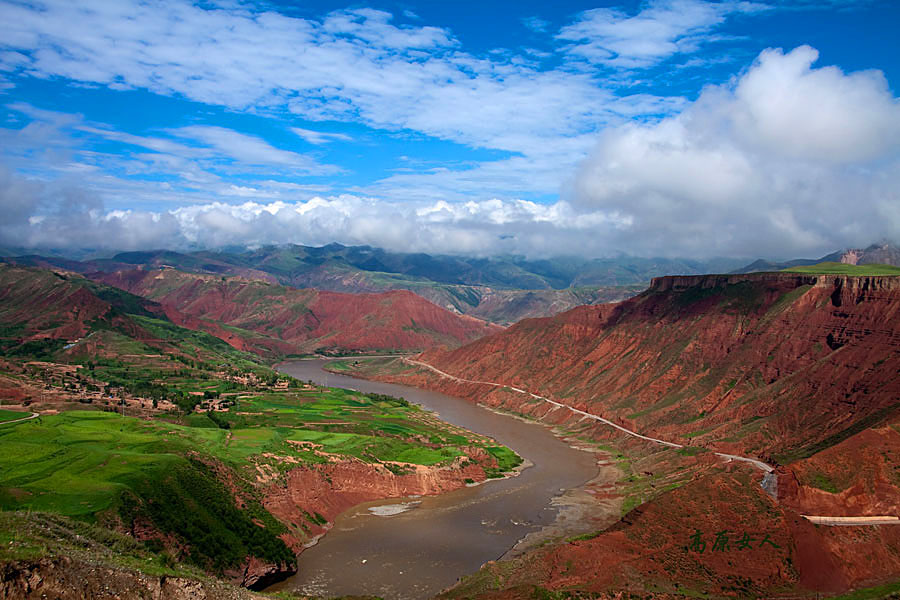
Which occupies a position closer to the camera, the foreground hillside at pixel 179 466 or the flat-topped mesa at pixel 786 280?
the foreground hillside at pixel 179 466

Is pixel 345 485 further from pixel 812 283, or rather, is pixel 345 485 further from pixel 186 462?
pixel 812 283

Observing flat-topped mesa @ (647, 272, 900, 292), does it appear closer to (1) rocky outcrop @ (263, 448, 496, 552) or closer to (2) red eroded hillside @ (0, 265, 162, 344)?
(1) rocky outcrop @ (263, 448, 496, 552)

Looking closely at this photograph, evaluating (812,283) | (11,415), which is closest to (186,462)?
(11,415)

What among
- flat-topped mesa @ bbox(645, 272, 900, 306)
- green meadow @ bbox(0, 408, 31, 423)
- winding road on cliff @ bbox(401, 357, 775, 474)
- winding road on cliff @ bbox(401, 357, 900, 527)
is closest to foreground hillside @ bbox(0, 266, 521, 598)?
green meadow @ bbox(0, 408, 31, 423)

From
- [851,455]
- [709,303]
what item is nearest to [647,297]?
[709,303]

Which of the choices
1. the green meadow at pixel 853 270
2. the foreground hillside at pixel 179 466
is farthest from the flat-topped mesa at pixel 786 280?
the foreground hillside at pixel 179 466

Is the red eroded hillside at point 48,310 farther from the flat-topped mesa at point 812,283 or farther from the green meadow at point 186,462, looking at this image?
the flat-topped mesa at point 812,283
